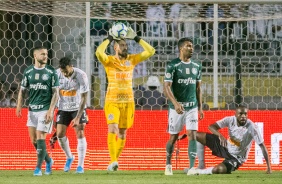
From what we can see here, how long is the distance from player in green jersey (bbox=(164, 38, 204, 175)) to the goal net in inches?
96.2

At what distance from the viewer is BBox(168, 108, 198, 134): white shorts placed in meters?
13.2

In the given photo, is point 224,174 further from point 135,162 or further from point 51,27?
point 51,27

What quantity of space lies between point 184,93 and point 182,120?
379 mm

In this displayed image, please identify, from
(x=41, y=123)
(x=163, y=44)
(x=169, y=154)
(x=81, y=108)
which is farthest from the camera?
(x=163, y=44)

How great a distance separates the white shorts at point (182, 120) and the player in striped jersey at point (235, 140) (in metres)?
0.78

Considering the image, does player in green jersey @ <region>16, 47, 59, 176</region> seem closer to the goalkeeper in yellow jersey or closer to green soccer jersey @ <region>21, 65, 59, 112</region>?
green soccer jersey @ <region>21, 65, 59, 112</region>

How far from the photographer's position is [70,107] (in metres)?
14.6

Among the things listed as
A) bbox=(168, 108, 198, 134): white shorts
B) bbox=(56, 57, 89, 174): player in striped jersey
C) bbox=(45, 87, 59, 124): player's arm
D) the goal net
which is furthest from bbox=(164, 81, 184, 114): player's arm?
the goal net

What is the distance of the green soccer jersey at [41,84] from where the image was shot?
13227 mm

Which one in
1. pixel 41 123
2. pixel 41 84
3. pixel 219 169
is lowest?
pixel 219 169

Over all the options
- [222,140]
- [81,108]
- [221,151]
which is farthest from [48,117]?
[221,151]

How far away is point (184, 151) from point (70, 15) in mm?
2895

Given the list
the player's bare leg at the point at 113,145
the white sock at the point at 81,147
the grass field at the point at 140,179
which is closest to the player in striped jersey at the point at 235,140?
the grass field at the point at 140,179

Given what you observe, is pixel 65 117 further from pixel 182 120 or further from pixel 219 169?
pixel 219 169
